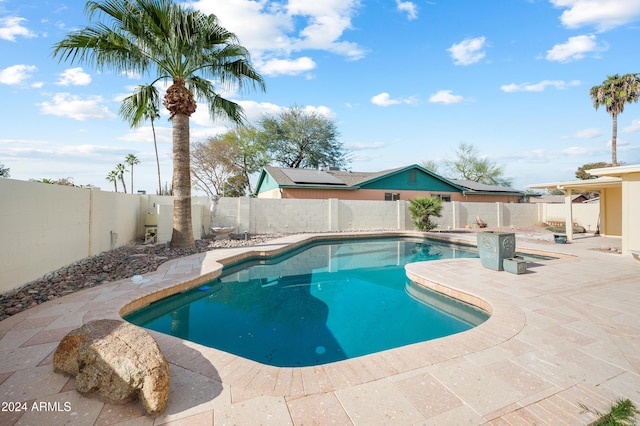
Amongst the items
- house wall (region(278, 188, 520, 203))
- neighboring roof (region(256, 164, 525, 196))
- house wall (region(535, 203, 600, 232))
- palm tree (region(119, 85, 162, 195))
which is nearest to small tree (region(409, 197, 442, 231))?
house wall (region(278, 188, 520, 203))

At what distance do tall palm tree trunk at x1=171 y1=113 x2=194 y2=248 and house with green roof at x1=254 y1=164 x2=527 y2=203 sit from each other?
7.35 metres

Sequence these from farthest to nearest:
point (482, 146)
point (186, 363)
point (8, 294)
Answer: point (482, 146)
point (8, 294)
point (186, 363)

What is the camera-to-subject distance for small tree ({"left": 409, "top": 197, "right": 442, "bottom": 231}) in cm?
1431

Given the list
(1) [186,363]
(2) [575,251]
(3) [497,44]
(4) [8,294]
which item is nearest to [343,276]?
(1) [186,363]

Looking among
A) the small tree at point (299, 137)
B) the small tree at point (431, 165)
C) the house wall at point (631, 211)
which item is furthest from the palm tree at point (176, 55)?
the small tree at point (431, 165)

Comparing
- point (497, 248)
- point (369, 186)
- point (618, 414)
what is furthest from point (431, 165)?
point (618, 414)

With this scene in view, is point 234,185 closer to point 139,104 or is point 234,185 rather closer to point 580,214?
point 139,104

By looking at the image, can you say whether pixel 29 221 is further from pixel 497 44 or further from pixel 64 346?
pixel 497 44

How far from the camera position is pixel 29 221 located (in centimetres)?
493

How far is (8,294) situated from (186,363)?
4.07 meters

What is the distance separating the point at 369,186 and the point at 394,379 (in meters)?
16.5

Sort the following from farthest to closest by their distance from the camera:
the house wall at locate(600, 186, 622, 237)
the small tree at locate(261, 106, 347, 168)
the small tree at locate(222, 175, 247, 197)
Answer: the small tree at locate(222, 175, 247, 197)
the small tree at locate(261, 106, 347, 168)
the house wall at locate(600, 186, 622, 237)

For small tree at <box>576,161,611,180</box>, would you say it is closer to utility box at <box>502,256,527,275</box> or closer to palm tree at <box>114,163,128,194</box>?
utility box at <box>502,256,527,275</box>

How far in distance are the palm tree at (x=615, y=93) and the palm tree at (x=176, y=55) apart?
70.7 ft
